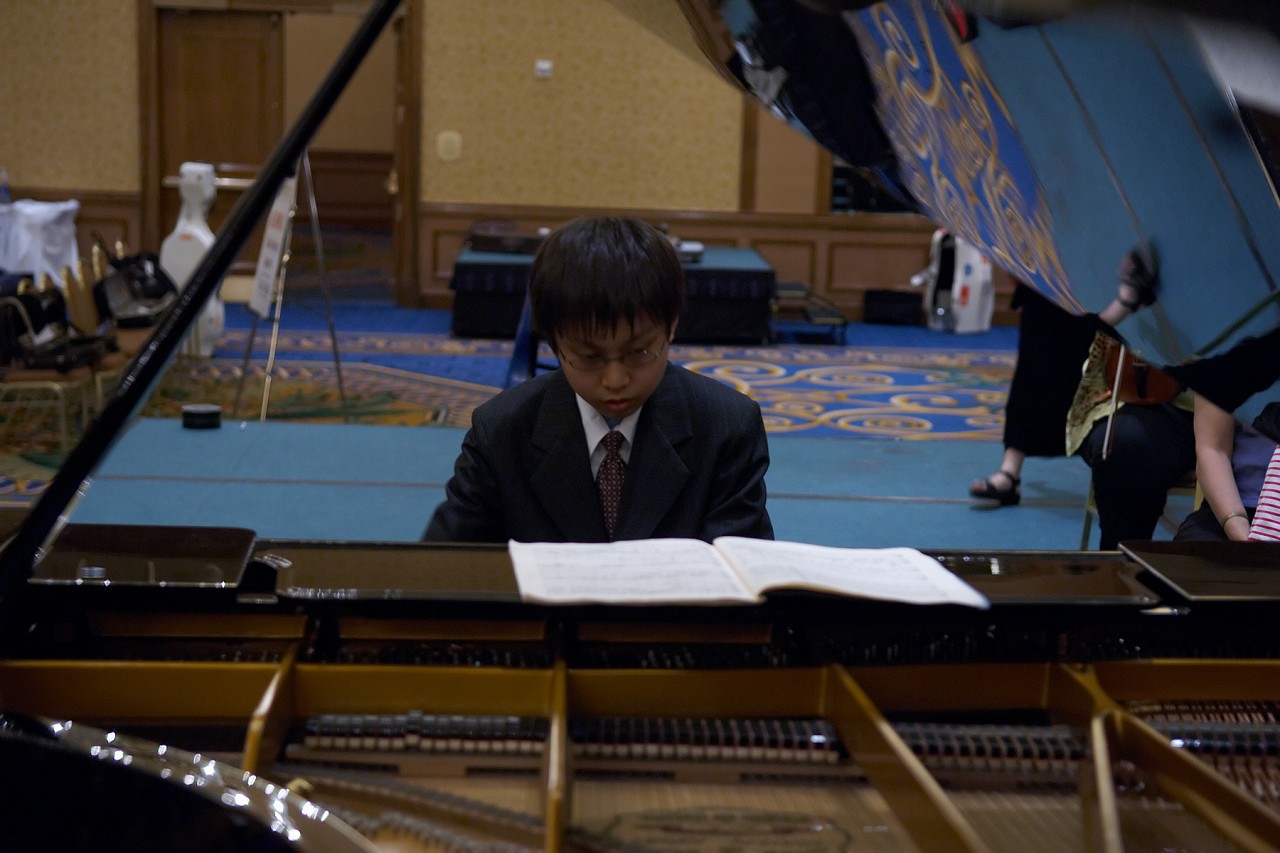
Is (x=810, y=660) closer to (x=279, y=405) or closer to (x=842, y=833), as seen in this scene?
(x=842, y=833)

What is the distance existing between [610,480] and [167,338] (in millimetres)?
698

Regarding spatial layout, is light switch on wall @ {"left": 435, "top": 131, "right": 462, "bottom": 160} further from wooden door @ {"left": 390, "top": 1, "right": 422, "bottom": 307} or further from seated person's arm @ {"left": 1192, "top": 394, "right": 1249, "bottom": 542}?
seated person's arm @ {"left": 1192, "top": 394, "right": 1249, "bottom": 542}

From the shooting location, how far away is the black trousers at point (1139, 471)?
3.33 m

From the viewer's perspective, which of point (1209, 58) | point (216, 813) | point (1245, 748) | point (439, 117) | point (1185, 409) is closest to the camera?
point (1209, 58)

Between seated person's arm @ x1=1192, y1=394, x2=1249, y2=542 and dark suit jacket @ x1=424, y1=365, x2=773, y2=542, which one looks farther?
seated person's arm @ x1=1192, y1=394, x2=1249, y2=542

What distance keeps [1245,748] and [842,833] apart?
46 cm

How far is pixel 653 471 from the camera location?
1824 millimetres

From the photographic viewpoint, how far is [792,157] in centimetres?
968

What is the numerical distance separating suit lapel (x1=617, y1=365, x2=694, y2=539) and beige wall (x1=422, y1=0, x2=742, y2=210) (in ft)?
26.4

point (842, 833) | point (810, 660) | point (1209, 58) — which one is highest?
point (1209, 58)

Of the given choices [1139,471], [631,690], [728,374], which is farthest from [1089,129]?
[728,374]

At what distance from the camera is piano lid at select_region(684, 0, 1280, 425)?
0.75m

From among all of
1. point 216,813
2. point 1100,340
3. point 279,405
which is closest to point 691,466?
point 216,813

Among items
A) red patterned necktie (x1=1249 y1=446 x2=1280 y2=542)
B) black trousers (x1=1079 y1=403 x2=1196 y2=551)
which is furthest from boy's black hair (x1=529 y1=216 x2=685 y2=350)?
black trousers (x1=1079 y1=403 x2=1196 y2=551)
